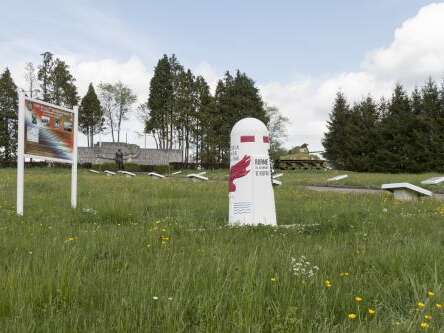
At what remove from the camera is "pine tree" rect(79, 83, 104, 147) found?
224 feet

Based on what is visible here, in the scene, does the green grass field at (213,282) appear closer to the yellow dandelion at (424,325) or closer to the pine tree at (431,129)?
the yellow dandelion at (424,325)

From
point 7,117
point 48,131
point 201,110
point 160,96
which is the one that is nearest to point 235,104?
point 201,110

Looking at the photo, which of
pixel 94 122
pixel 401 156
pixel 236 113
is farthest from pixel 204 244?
pixel 94 122

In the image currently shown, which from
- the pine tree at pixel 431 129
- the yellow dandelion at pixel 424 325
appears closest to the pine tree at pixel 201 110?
the pine tree at pixel 431 129

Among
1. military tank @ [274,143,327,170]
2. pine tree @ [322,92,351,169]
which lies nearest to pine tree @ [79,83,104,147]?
military tank @ [274,143,327,170]

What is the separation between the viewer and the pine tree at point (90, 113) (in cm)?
6825

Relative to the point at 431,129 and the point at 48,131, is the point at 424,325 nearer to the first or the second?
the point at 48,131

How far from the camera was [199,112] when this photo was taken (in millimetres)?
62000

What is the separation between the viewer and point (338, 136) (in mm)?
51781

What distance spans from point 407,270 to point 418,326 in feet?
4.59

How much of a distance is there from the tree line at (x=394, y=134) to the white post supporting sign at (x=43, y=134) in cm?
3932

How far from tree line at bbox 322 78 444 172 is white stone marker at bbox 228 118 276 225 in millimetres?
38748

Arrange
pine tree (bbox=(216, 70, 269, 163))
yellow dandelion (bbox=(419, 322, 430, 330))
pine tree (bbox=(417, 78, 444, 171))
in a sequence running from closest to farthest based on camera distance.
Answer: yellow dandelion (bbox=(419, 322, 430, 330))
pine tree (bbox=(417, 78, 444, 171))
pine tree (bbox=(216, 70, 269, 163))

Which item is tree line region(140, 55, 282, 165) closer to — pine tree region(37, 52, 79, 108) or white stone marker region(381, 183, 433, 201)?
pine tree region(37, 52, 79, 108)
